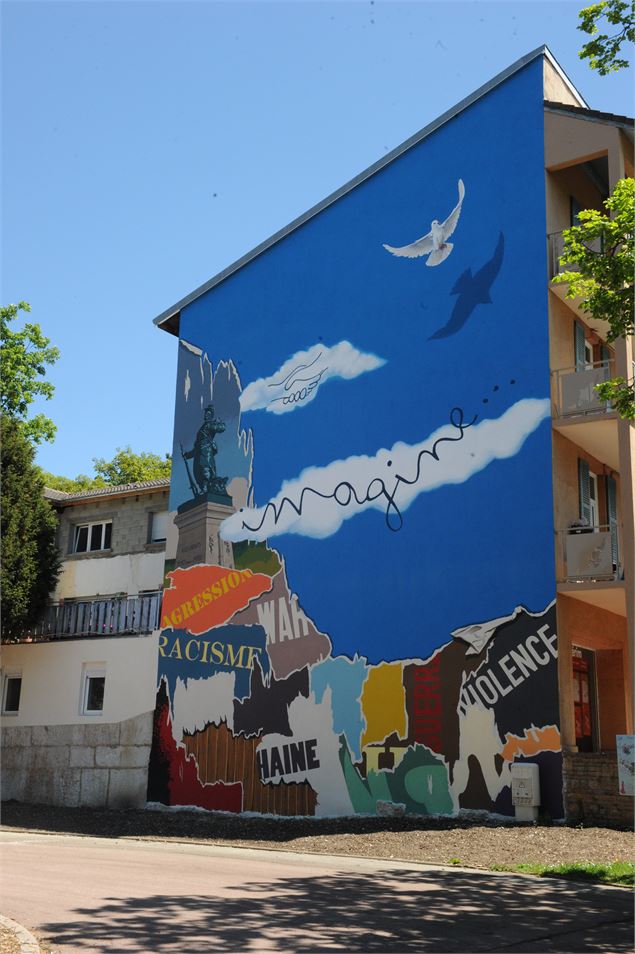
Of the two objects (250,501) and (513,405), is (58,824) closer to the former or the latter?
(250,501)

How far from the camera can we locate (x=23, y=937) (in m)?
7.89

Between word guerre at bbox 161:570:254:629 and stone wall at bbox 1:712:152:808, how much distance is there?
7.75 ft

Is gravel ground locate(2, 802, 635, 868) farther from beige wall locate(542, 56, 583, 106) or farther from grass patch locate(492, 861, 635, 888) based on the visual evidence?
beige wall locate(542, 56, 583, 106)

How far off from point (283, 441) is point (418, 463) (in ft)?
13.1

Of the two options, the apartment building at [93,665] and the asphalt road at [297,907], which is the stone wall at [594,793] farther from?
the apartment building at [93,665]

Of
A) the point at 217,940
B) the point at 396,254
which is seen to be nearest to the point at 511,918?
the point at 217,940

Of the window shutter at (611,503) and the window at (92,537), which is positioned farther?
the window at (92,537)

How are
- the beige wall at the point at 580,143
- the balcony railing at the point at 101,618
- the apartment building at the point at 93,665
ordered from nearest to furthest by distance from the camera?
the beige wall at the point at 580,143 → the apartment building at the point at 93,665 → the balcony railing at the point at 101,618

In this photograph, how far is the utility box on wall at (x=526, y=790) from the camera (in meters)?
16.6

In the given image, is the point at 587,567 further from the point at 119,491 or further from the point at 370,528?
the point at 119,491

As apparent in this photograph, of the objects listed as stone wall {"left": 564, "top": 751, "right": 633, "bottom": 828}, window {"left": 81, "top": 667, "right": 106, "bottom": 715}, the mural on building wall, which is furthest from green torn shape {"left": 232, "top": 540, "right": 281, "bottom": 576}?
stone wall {"left": 564, "top": 751, "right": 633, "bottom": 828}

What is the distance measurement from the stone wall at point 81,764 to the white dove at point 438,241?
41.4 ft

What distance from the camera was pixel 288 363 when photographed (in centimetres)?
2306

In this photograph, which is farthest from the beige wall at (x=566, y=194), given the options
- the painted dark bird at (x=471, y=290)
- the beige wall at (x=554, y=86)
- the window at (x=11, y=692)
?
the window at (x=11, y=692)
